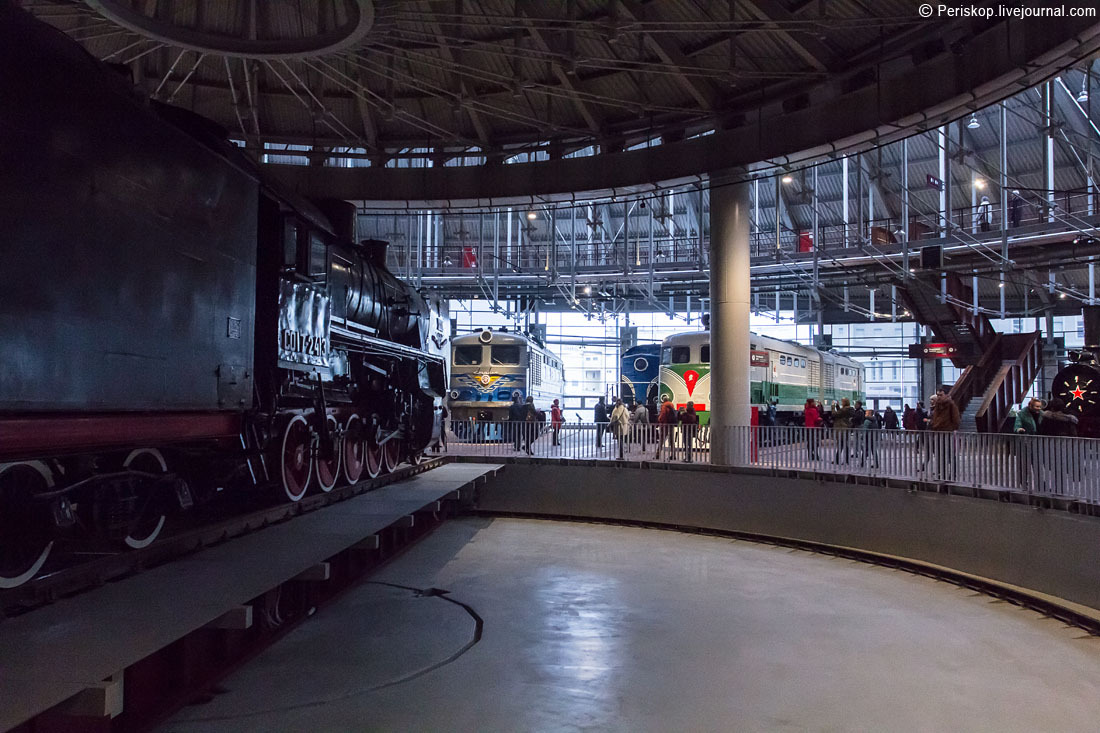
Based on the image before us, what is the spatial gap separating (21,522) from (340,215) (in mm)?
7519

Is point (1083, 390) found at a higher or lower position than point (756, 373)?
lower

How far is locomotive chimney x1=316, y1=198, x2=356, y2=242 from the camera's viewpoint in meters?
11.7

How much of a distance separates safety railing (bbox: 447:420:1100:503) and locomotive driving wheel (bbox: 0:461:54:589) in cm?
994

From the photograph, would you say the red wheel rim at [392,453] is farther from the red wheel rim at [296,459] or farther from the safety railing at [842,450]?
the red wheel rim at [296,459]

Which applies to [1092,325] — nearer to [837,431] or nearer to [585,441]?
[837,431]

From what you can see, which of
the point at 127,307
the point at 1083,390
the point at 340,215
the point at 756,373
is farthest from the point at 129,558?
the point at 756,373

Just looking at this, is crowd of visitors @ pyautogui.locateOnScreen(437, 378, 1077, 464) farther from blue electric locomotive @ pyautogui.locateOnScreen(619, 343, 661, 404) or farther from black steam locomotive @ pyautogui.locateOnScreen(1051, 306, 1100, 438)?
blue electric locomotive @ pyautogui.locateOnScreen(619, 343, 661, 404)

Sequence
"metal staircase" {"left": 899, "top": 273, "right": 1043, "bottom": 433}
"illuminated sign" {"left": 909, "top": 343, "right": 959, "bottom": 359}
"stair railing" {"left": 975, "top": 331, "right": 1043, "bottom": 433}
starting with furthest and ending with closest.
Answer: "illuminated sign" {"left": 909, "top": 343, "right": 959, "bottom": 359}, "metal staircase" {"left": 899, "top": 273, "right": 1043, "bottom": 433}, "stair railing" {"left": 975, "top": 331, "right": 1043, "bottom": 433}

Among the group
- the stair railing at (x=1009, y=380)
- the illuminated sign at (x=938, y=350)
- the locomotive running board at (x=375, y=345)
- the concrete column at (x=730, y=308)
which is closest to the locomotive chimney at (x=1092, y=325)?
the stair railing at (x=1009, y=380)

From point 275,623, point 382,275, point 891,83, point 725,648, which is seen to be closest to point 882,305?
point 891,83

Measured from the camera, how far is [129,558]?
227 inches

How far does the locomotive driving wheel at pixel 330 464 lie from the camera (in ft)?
33.3

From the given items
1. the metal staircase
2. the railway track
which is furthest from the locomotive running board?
the metal staircase

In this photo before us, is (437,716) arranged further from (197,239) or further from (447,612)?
(197,239)
